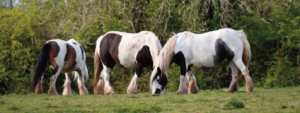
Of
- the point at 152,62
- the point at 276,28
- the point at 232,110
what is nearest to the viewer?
the point at 232,110

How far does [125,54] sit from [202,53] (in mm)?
2568

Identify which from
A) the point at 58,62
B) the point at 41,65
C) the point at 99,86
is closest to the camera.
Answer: the point at 41,65

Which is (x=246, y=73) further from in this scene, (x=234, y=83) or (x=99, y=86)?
(x=99, y=86)

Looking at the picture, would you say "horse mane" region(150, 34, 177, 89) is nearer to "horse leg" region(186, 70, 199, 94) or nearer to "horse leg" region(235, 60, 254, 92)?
"horse leg" region(186, 70, 199, 94)

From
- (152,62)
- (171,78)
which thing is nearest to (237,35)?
(152,62)

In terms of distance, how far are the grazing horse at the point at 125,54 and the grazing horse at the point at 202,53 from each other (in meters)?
0.71

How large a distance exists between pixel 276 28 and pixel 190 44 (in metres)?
9.30

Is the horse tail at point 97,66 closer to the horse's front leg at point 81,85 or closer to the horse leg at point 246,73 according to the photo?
the horse's front leg at point 81,85

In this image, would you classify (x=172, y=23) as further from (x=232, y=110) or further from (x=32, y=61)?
(x=232, y=110)

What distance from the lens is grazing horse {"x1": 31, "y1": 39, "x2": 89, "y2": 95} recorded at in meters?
11.7

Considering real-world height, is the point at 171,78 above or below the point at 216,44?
below

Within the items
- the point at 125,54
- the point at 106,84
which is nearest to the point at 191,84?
the point at 125,54

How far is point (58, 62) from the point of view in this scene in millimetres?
12000

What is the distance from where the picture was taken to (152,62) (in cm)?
1147
